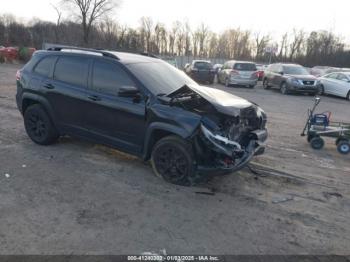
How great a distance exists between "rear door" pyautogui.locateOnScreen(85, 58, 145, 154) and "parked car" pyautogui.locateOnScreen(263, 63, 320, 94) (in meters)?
15.1

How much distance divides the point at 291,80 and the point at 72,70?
15.3m

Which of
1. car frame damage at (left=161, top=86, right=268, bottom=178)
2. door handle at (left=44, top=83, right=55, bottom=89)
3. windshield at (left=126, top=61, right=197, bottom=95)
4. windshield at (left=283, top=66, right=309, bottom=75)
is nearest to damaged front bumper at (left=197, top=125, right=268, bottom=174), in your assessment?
car frame damage at (left=161, top=86, right=268, bottom=178)

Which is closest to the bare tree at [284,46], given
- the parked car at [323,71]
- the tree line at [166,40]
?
the tree line at [166,40]

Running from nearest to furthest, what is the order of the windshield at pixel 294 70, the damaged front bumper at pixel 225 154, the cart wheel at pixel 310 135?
the damaged front bumper at pixel 225 154 → the cart wheel at pixel 310 135 → the windshield at pixel 294 70

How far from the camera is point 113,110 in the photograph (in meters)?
4.88

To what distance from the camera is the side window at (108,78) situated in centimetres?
481

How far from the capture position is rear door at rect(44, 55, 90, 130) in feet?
17.2

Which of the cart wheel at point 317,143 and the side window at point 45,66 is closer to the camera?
the side window at point 45,66

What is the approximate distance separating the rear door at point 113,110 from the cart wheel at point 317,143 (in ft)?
14.0

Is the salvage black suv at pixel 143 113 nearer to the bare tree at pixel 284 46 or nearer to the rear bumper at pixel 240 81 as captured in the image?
the rear bumper at pixel 240 81

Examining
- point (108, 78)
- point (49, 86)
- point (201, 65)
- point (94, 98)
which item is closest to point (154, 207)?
point (94, 98)

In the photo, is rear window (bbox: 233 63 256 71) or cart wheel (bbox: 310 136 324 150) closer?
cart wheel (bbox: 310 136 324 150)

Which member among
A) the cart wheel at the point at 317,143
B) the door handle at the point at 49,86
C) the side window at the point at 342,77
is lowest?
the cart wheel at the point at 317,143

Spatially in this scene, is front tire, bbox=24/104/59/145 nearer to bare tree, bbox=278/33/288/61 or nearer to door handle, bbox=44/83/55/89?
door handle, bbox=44/83/55/89
